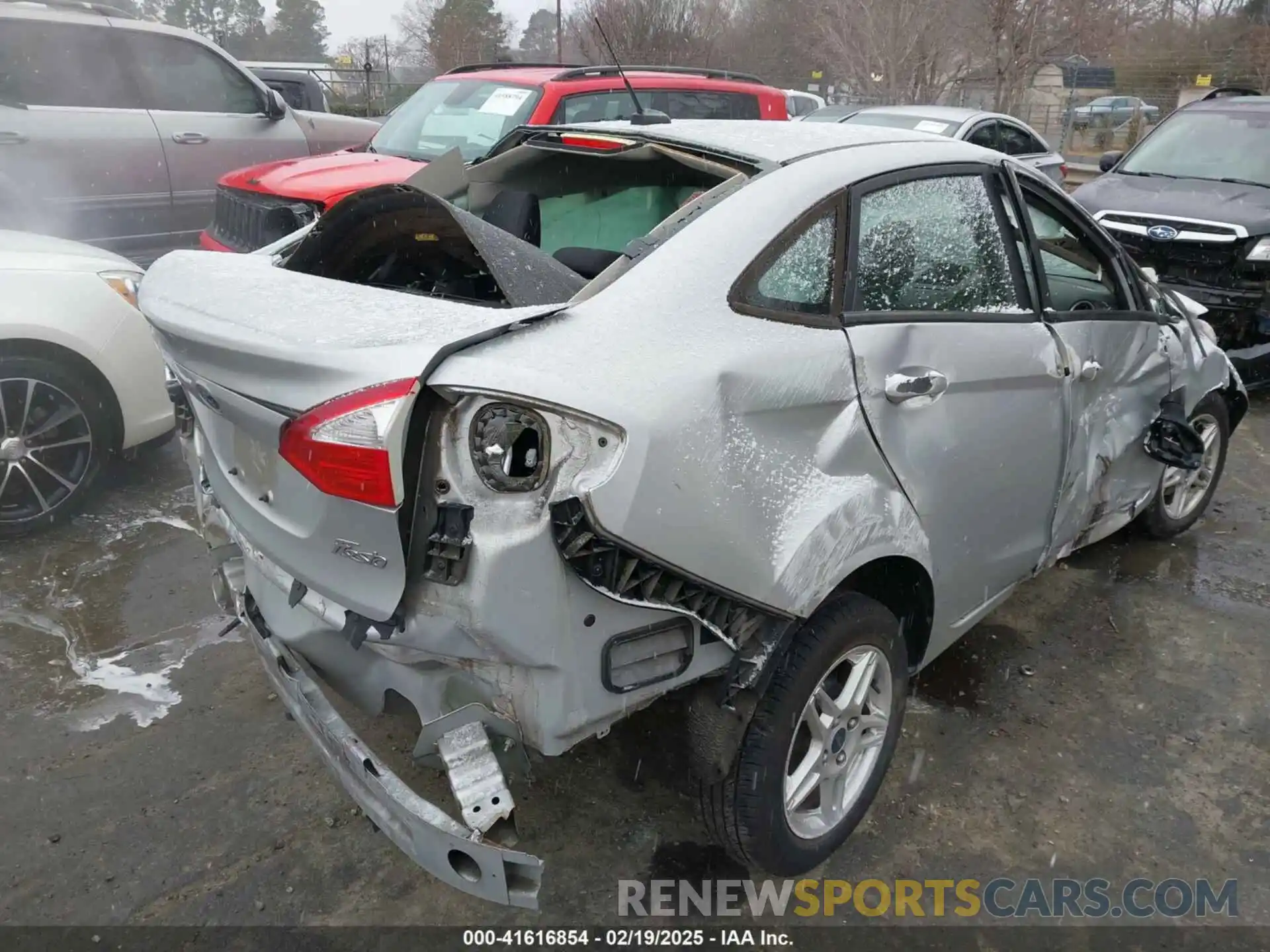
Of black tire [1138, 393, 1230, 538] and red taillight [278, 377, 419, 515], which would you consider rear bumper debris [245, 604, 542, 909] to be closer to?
red taillight [278, 377, 419, 515]

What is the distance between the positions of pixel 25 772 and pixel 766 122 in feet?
9.98

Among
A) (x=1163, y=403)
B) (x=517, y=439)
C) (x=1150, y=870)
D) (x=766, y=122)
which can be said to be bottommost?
(x=1150, y=870)

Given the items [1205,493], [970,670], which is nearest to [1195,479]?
[1205,493]

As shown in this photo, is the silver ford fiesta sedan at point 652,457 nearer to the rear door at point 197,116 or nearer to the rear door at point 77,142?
the rear door at point 77,142

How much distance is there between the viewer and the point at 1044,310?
Result: 298 centimetres

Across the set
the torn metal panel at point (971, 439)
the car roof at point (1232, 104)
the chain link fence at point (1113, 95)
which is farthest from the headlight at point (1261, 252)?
the chain link fence at point (1113, 95)

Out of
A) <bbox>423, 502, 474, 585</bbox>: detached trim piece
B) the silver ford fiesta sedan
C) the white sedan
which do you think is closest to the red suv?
the white sedan

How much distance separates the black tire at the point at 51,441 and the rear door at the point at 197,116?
3.62m

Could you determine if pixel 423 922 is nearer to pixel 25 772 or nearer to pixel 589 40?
pixel 25 772

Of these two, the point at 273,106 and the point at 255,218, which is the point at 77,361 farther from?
the point at 273,106

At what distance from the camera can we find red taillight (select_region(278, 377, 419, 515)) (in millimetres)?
1773

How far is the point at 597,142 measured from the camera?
3.05m

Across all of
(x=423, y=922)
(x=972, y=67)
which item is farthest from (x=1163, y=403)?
(x=972, y=67)

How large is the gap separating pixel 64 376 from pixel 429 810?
328cm
